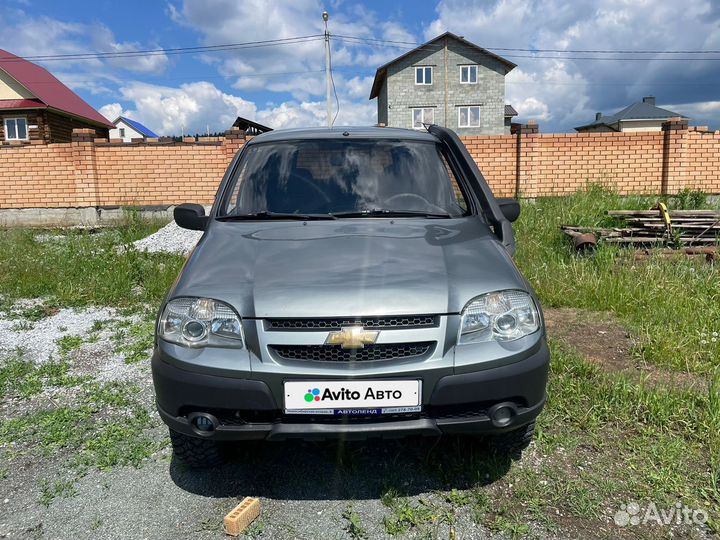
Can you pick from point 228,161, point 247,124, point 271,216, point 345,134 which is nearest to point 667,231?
point 345,134

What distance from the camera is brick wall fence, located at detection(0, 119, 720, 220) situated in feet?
35.5

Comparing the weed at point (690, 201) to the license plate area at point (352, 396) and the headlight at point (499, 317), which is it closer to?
A: the headlight at point (499, 317)

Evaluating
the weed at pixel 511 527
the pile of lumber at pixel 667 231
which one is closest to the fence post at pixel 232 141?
the pile of lumber at pixel 667 231

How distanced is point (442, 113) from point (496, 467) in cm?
3822

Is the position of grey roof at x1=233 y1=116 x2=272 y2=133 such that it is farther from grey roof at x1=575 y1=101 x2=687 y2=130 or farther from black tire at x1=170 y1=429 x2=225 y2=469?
grey roof at x1=575 y1=101 x2=687 y2=130

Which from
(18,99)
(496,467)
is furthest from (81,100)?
(496,467)

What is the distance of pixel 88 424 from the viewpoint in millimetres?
2898

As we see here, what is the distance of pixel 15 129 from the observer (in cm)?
→ 2570

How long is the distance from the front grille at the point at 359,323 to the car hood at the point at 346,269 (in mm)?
28

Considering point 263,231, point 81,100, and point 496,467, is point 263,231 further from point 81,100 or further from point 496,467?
point 81,100

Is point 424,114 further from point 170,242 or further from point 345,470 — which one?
point 345,470

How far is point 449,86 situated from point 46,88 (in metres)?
25.7

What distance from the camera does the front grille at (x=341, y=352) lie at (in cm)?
194

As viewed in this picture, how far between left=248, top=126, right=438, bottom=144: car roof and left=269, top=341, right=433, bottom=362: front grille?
169cm
